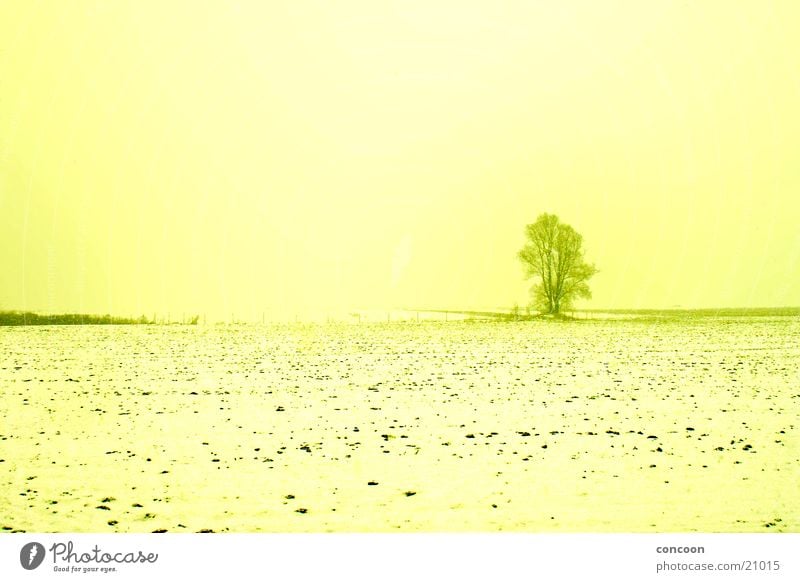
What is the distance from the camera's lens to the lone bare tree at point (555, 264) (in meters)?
40.0

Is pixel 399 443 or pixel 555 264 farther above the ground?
pixel 555 264

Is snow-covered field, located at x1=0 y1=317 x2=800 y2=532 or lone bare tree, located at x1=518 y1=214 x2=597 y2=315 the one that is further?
lone bare tree, located at x1=518 y1=214 x2=597 y2=315

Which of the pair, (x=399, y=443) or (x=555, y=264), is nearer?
(x=399, y=443)

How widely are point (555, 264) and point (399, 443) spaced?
31.9 m

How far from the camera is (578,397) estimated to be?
1368 centimetres

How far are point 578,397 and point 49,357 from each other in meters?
16.3

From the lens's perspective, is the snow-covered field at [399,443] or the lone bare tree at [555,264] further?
the lone bare tree at [555,264]

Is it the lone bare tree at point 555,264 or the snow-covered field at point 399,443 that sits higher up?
the lone bare tree at point 555,264

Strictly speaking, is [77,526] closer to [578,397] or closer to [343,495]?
[343,495]

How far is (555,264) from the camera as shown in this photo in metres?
40.3

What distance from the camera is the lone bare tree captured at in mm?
40031

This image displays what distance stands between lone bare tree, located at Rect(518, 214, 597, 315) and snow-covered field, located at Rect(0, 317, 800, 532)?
67.9ft

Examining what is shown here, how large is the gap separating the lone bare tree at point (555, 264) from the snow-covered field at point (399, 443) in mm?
20705

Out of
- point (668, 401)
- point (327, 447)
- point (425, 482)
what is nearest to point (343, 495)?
point (425, 482)
